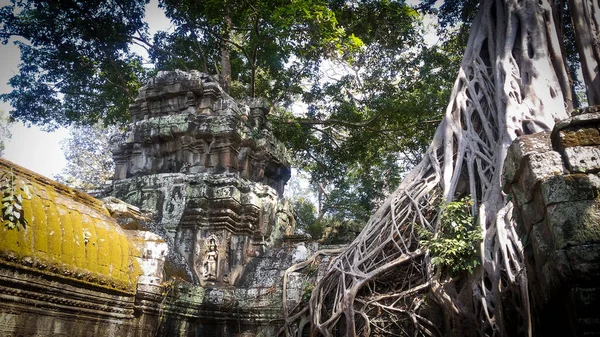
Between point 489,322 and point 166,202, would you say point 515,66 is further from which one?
point 166,202

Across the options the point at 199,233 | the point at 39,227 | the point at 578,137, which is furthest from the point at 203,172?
the point at 578,137

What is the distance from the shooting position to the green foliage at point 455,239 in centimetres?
358

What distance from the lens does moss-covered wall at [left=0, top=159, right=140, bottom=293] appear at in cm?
279

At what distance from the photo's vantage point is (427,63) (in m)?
9.09

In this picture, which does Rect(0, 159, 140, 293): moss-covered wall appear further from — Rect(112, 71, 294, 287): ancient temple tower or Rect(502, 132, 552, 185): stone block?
Rect(502, 132, 552, 185): stone block

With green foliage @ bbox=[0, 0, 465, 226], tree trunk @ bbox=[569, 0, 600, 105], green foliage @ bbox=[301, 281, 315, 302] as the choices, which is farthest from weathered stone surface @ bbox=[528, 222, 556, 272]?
green foliage @ bbox=[0, 0, 465, 226]

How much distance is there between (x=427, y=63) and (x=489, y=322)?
22.4ft

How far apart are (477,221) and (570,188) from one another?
1918 millimetres

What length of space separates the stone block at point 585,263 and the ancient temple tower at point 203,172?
12.4 feet

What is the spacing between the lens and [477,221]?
3.80 meters

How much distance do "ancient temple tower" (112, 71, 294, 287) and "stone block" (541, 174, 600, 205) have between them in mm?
3711

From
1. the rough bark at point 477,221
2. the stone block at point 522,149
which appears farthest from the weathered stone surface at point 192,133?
the stone block at point 522,149

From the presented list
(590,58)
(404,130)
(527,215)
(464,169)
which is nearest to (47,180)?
(527,215)

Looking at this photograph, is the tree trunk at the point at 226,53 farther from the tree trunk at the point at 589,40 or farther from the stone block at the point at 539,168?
the stone block at the point at 539,168
